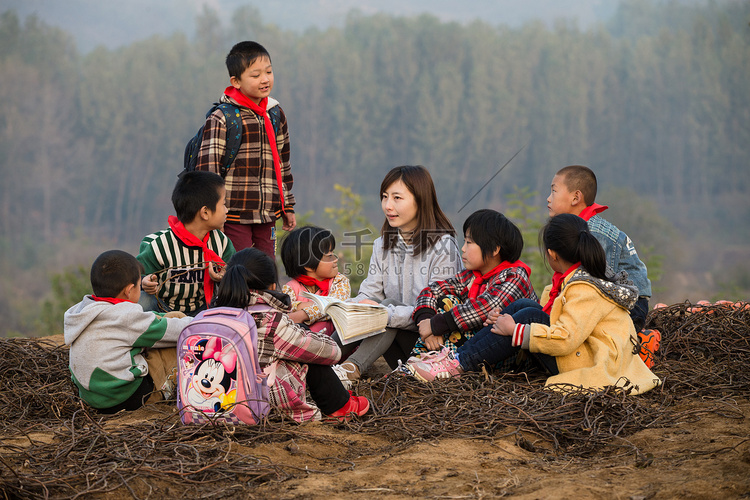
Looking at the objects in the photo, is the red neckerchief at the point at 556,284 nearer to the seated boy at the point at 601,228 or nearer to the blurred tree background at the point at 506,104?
the seated boy at the point at 601,228

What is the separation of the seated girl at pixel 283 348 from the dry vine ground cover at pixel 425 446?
0.12 metres

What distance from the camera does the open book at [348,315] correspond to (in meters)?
3.68

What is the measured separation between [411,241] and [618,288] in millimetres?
1377

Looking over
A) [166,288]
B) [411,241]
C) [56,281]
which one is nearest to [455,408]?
[411,241]

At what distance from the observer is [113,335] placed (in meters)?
3.32

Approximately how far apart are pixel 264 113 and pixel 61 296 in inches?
214

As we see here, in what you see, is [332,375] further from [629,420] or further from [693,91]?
[693,91]

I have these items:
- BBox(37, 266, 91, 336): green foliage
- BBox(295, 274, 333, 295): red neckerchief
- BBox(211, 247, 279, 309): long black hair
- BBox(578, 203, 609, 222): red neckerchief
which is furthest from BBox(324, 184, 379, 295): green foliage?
BBox(211, 247, 279, 309): long black hair

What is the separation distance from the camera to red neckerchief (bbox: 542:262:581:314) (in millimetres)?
3650

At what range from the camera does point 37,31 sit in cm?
1063

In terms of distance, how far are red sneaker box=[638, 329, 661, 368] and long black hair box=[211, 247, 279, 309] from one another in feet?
7.16

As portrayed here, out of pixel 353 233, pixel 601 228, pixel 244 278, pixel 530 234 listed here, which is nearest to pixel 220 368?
pixel 244 278

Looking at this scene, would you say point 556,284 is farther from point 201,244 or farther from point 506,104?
point 506,104

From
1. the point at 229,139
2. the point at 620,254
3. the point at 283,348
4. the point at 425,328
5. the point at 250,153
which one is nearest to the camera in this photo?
the point at 283,348
